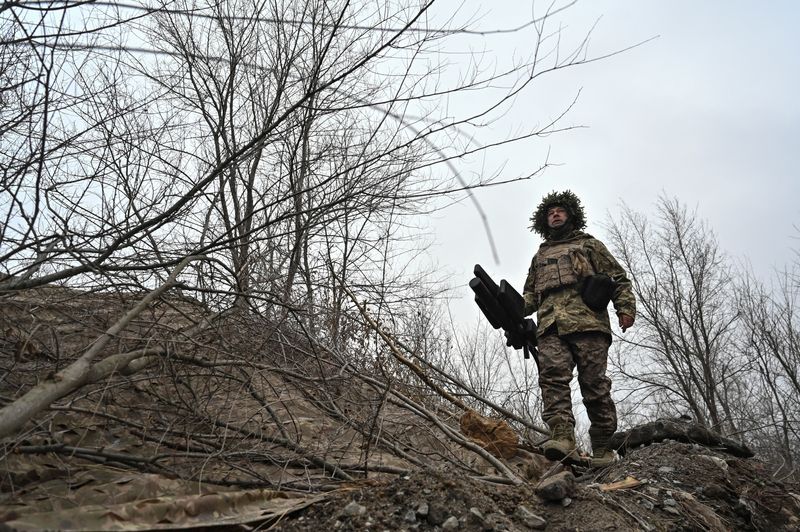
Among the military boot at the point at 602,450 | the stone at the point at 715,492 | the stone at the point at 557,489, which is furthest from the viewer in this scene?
the military boot at the point at 602,450

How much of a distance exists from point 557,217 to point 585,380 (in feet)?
4.15

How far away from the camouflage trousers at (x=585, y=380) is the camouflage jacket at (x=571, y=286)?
11 centimetres

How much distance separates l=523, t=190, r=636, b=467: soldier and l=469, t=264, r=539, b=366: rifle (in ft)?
0.64

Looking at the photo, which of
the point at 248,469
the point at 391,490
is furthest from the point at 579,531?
the point at 248,469

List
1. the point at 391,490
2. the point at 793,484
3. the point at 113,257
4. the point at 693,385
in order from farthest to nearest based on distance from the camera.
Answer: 1. the point at 693,385
2. the point at 793,484
3. the point at 113,257
4. the point at 391,490

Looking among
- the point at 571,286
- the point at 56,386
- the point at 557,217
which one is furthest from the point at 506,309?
the point at 56,386

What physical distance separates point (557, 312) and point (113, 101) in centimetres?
308

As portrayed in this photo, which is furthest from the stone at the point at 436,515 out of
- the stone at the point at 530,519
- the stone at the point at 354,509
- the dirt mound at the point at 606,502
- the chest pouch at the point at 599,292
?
the chest pouch at the point at 599,292

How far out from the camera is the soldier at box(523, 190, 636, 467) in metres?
3.76

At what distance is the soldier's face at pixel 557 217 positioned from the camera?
4.33m

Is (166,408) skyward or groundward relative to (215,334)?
groundward

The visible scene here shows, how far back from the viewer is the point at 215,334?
2938 mm

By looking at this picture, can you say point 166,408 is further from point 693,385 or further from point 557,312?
point 693,385

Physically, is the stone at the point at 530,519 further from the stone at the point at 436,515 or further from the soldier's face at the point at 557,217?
the soldier's face at the point at 557,217
